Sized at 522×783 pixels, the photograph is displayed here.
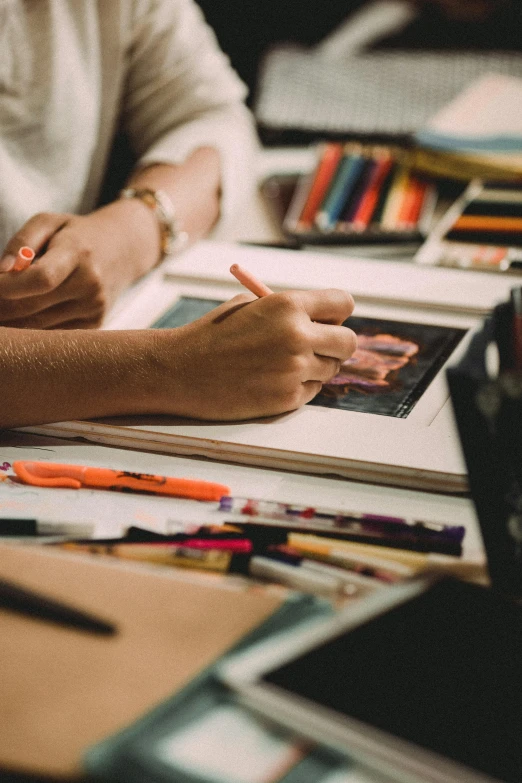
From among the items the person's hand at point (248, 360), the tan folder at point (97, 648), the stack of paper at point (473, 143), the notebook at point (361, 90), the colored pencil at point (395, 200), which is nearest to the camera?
the tan folder at point (97, 648)

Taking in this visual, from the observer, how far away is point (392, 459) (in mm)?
547

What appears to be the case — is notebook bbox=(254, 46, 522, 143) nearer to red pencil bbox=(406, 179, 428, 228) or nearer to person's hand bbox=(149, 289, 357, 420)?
red pencil bbox=(406, 179, 428, 228)

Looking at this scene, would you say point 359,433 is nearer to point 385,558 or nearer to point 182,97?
point 385,558

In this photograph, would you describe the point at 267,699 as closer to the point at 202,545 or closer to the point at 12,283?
the point at 202,545

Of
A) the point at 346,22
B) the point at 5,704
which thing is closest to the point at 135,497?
the point at 5,704

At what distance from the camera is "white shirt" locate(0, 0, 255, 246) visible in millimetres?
945

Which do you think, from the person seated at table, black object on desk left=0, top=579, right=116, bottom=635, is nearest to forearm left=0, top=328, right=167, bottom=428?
the person seated at table

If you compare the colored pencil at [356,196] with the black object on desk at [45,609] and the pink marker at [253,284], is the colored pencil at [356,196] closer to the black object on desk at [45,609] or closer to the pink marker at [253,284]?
the pink marker at [253,284]

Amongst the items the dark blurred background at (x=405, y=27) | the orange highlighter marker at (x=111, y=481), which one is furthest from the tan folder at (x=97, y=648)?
the dark blurred background at (x=405, y=27)

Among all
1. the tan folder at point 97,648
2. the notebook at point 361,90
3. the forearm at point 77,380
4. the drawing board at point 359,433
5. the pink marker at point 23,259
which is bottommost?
the drawing board at point 359,433

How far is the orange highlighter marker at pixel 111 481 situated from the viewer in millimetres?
539

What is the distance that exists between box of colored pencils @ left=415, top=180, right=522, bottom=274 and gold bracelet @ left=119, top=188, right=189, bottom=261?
0.88ft

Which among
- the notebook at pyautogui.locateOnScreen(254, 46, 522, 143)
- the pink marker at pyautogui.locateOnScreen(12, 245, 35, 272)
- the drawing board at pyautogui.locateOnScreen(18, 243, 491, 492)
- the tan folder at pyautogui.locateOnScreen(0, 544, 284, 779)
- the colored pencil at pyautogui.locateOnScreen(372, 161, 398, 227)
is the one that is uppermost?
the notebook at pyautogui.locateOnScreen(254, 46, 522, 143)

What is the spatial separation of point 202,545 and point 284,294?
0.22m
